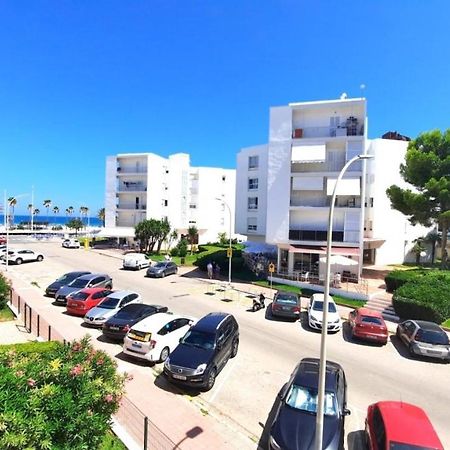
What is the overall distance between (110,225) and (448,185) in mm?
48613

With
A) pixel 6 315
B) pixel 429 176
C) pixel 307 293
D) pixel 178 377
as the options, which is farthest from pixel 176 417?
pixel 429 176

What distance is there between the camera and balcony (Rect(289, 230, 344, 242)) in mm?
30812

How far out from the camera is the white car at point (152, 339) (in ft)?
44.9

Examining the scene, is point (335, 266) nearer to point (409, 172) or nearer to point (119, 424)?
point (409, 172)

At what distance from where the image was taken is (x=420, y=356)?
16594 millimetres

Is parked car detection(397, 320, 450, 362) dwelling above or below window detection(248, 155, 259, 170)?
below

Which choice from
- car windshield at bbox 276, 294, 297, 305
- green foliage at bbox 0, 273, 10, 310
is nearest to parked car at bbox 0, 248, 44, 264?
green foliage at bbox 0, 273, 10, 310

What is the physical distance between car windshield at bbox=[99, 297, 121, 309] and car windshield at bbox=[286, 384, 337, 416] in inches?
471

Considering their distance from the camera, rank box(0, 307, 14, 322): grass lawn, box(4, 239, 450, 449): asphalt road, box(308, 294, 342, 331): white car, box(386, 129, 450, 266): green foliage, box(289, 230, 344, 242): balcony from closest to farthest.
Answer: box(4, 239, 450, 449): asphalt road < box(0, 307, 14, 322): grass lawn < box(308, 294, 342, 331): white car < box(386, 129, 450, 266): green foliage < box(289, 230, 344, 242): balcony

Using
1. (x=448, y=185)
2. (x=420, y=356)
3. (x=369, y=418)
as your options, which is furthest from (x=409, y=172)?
(x=369, y=418)

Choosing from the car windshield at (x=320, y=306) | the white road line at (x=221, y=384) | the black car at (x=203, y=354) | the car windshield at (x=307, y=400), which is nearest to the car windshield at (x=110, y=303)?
the black car at (x=203, y=354)

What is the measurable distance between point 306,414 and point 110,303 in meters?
13.0

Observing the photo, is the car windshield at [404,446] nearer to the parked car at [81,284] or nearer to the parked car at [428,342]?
the parked car at [428,342]

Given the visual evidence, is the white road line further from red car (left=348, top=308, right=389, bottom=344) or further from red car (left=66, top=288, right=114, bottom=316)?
red car (left=66, top=288, right=114, bottom=316)
